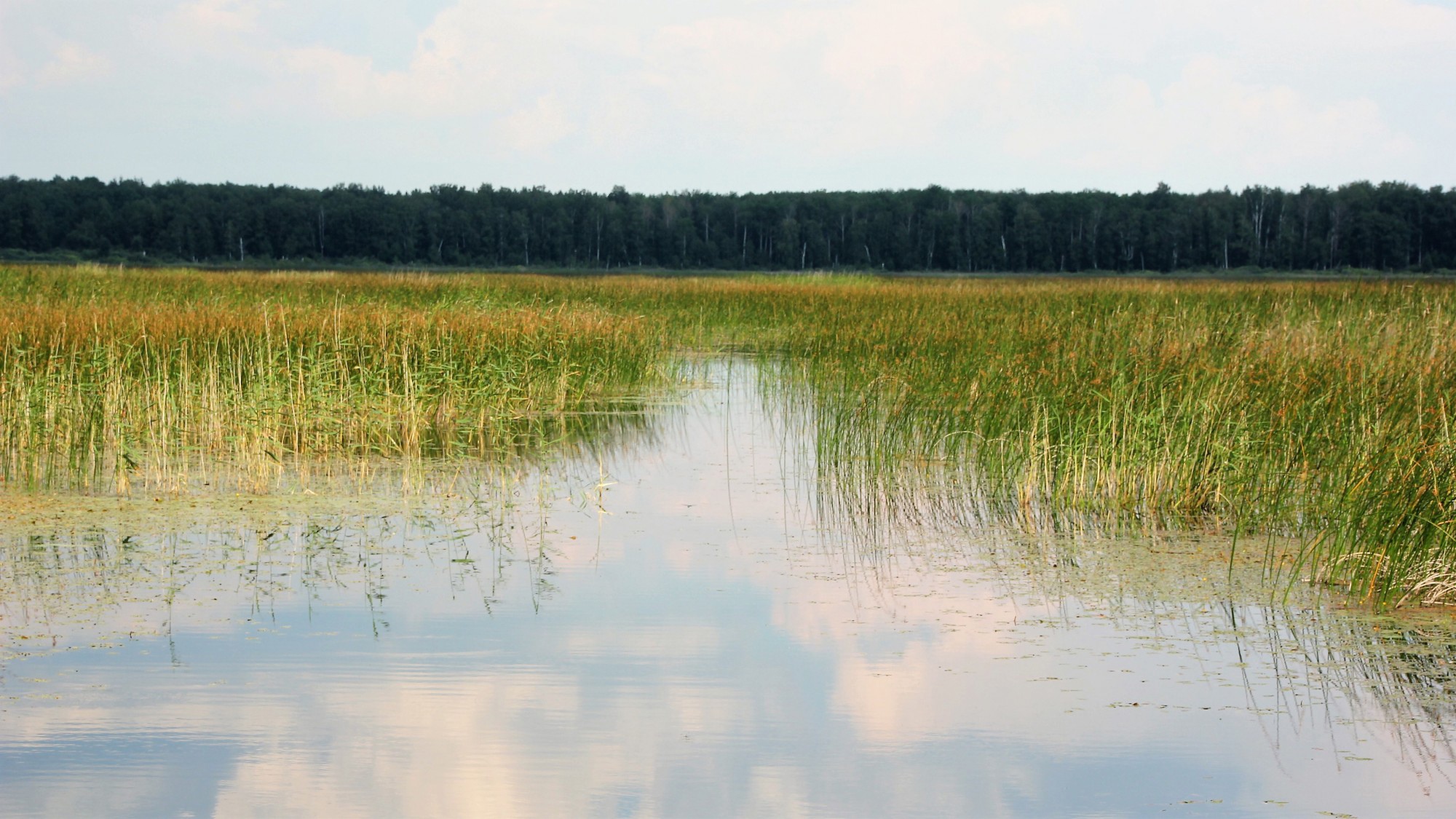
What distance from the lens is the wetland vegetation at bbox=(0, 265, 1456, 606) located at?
6.51 m

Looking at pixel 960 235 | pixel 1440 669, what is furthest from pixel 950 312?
pixel 960 235

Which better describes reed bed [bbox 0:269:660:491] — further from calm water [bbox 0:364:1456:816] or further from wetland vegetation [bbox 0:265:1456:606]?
calm water [bbox 0:364:1456:816]

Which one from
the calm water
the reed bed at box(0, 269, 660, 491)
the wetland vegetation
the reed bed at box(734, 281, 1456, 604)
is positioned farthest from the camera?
the reed bed at box(0, 269, 660, 491)

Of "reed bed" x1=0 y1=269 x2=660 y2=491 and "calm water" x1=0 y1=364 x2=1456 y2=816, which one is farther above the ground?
"reed bed" x1=0 y1=269 x2=660 y2=491

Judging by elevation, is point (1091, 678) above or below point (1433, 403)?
below

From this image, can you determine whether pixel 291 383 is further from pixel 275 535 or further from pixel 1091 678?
pixel 1091 678

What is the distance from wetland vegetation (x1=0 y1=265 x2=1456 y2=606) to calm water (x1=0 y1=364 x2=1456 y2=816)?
1.84 feet

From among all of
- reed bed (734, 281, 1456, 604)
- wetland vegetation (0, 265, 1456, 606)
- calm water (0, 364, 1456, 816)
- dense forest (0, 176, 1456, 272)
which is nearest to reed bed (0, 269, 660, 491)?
wetland vegetation (0, 265, 1456, 606)

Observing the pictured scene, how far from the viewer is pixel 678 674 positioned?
4.41m

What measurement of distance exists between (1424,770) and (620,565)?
133 inches

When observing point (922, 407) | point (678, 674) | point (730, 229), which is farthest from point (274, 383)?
point (730, 229)

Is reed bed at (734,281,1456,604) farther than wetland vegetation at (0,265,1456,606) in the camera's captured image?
No

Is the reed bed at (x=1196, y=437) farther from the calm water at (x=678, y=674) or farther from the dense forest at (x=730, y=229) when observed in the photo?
the dense forest at (x=730, y=229)

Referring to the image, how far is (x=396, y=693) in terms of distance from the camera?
414cm
